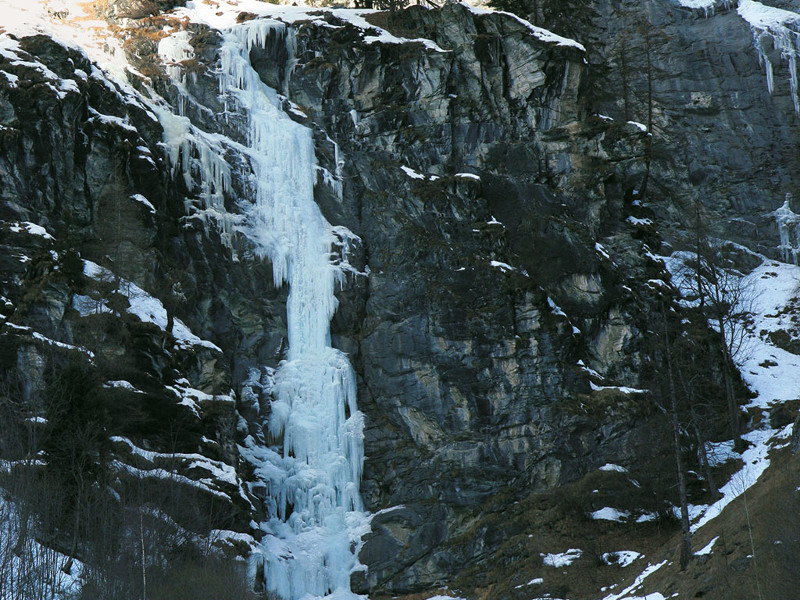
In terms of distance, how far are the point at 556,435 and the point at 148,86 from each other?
22706 millimetres

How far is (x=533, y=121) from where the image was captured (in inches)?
1539

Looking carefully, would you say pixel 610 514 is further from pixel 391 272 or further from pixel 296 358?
pixel 296 358

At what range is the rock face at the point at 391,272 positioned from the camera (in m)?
30.0

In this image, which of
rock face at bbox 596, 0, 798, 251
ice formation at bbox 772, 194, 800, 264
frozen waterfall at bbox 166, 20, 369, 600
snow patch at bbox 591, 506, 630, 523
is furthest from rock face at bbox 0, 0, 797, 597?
rock face at bbox 596, 0, 798, 251

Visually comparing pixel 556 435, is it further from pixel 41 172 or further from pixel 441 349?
pixel 41 172

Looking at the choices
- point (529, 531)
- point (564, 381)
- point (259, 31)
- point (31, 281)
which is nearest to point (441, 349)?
point (564, 381)

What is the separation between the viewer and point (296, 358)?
1377 inches

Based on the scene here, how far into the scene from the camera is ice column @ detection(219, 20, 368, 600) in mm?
31214

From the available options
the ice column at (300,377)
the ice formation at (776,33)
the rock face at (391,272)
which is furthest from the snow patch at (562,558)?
the ice formation at (776,33)

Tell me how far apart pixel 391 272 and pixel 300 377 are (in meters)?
5.81

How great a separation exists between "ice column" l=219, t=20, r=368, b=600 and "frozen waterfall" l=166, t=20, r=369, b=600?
0.13ft

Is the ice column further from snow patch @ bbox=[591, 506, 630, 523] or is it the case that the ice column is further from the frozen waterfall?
snow patch @ bbox=[591, 506, 630, 523]

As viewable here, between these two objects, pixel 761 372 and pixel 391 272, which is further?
pixel 391 272

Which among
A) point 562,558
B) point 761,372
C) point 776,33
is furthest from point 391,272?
point 776,33
